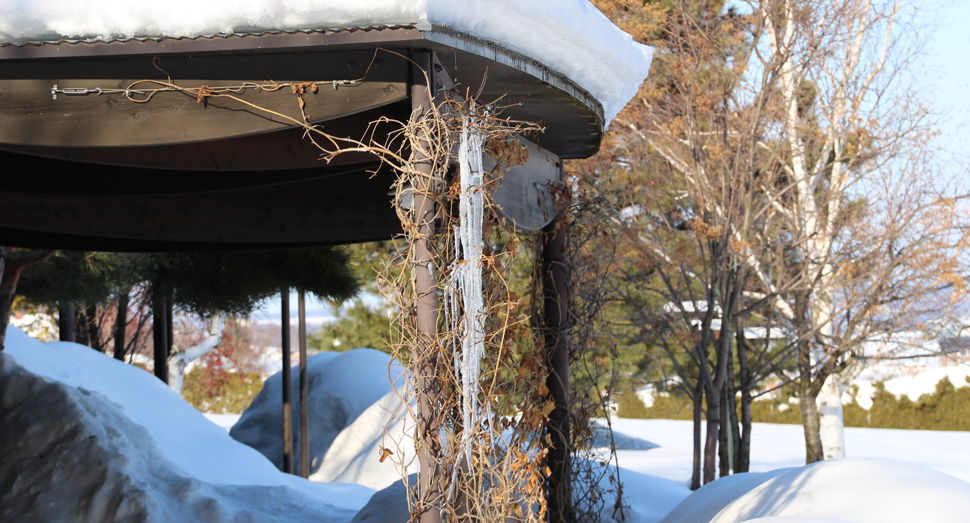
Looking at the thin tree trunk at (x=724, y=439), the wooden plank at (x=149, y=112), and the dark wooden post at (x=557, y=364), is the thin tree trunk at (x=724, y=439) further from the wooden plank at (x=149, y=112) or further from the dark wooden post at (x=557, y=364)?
the wooden plank at (x=149, y=112)

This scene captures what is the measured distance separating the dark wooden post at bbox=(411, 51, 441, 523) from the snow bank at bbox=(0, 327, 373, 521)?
4314mm

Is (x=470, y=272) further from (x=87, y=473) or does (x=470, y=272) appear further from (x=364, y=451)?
(x=364, y=451)

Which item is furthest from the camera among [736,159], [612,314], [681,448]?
[681,448]

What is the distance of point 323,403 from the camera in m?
10.7

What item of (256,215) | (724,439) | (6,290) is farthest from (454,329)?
(724,439)

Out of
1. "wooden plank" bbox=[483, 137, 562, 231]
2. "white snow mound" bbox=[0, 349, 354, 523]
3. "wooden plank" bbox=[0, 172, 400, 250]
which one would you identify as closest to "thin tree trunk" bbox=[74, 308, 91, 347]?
"white snow mound" bbox=[0, 349, 354, 523]

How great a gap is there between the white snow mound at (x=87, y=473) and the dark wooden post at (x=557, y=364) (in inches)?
97.1

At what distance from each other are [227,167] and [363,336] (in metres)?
11.2

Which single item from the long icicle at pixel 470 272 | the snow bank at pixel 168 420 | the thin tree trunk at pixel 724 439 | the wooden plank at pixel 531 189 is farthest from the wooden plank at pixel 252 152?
the thin tree trunk at pixel 724 439

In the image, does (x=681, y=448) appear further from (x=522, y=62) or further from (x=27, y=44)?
(x=27, y=44)

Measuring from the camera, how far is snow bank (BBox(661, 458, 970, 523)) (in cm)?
277

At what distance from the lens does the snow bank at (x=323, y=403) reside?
10.4m

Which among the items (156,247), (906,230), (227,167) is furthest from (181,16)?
(906,230)

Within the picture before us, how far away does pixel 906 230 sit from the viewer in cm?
852
